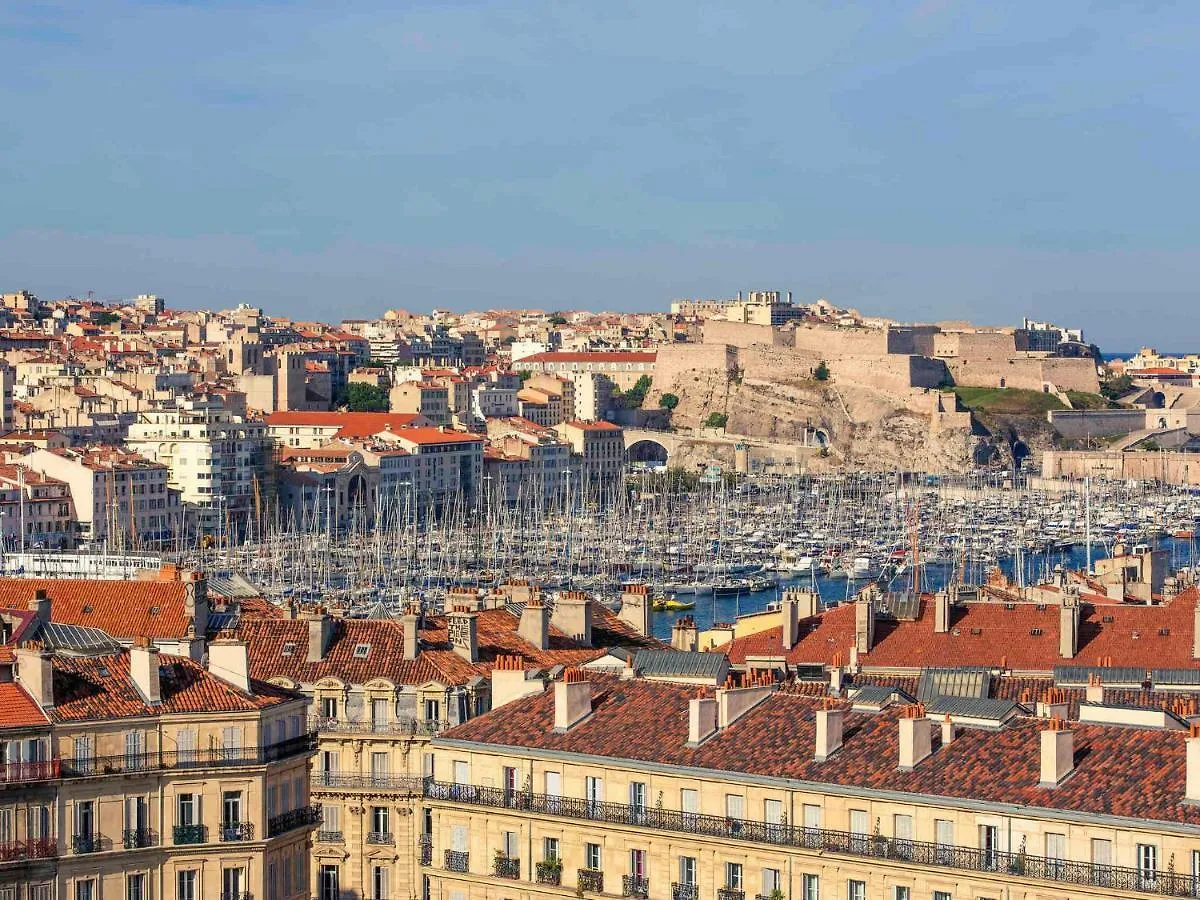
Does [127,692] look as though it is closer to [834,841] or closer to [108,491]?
[834,841]

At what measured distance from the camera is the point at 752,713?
28.4 m

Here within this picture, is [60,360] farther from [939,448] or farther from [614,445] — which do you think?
[939,448]

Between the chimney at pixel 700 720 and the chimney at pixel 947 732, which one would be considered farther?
the chimney at pixel 700 720

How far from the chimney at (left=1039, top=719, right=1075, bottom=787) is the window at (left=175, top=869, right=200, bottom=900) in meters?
8.83

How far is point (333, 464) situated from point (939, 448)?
58591 millimetres

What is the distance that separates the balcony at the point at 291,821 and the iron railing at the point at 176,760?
0.61 m

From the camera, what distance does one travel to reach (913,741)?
26.0 meters

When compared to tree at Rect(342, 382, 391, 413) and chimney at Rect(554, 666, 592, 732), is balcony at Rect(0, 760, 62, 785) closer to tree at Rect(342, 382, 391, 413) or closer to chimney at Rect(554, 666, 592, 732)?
chimney at Rect(554, 666, 592, 732)

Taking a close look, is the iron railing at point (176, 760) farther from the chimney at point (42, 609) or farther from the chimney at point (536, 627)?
the chimney at point (536, 627)

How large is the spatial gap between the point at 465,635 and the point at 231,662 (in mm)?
7325

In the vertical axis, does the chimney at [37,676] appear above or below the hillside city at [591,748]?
above

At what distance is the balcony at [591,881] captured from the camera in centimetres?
2770

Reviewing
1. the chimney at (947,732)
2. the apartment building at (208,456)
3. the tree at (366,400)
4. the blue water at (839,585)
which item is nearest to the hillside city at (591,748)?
the chimney at (947,732)

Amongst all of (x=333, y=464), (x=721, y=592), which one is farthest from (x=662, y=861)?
(x=333, y=464)
